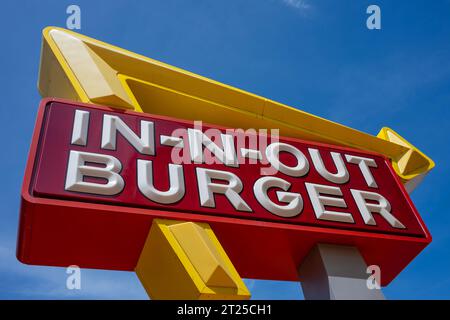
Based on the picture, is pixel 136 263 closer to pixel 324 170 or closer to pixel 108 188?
pixel 108 188

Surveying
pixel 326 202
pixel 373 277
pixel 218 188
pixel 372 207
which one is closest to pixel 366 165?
pixel 372 207

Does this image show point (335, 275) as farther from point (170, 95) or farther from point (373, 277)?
point (170, 95)

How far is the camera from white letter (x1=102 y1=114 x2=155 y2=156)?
4.48 m

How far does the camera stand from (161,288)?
4.09 meters

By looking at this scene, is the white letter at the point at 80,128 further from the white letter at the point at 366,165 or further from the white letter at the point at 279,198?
the white letter at the point at 366,165

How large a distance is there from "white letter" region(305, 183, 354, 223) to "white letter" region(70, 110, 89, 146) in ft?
7.77

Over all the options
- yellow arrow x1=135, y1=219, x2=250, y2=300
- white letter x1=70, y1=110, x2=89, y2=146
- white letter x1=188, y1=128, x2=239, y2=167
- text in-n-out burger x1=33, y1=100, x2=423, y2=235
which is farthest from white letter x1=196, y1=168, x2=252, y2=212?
white letter x1=70, y1=110, x2=89, y2=146

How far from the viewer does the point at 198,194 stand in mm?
4402

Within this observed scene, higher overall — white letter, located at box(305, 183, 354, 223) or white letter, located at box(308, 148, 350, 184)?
white letter, located at box(308, 148, 350, 184)

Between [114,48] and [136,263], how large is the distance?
271 cm

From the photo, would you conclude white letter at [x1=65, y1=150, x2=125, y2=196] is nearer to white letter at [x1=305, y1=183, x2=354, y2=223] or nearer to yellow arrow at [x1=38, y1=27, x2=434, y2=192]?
yellow arrow at [x1=38, y1=27, x2=434, y2=192]

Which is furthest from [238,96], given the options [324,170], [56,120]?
[56,120]

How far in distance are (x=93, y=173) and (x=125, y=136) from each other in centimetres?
65
